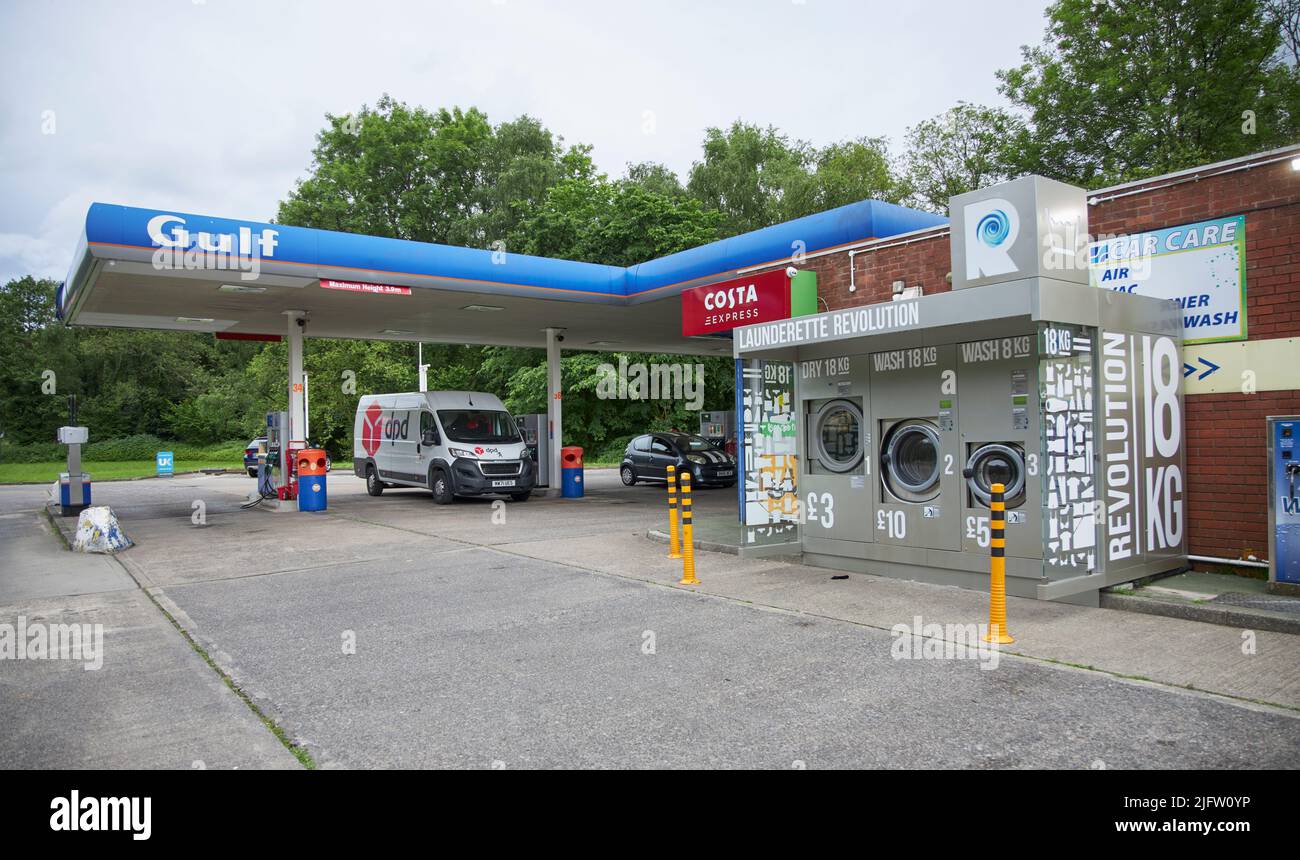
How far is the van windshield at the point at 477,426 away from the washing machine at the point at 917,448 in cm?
1140

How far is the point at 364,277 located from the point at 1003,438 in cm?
1130

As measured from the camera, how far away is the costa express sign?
10.7m

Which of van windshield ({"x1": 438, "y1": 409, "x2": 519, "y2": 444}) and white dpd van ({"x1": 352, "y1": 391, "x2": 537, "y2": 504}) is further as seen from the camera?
van windshield ({"x1": 438, "y1": 409, "x2": 519, "y2": 444})

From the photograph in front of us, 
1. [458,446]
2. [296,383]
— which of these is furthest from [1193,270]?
[296,383]

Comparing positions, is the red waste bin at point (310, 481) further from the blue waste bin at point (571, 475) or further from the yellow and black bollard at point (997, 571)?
the yellow and black bollard at point (997, 571)

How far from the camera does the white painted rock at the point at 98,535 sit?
39.1ft

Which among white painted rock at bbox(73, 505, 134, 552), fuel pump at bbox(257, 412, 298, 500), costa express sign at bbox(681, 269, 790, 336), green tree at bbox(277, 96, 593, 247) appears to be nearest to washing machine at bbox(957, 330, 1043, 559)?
costa express sign at bbox(681, 269, 790, 336)

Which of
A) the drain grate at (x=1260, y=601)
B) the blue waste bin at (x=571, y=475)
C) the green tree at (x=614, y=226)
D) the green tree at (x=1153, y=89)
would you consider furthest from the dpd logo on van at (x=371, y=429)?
the green tree at (x=1153, y=89)

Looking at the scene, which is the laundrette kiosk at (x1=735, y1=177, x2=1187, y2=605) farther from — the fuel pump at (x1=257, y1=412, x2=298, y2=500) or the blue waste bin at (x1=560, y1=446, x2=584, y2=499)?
the fuel pump at (x1=257, y1=412, x2=298, y2=500)

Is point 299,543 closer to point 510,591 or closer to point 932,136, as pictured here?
point 510,591

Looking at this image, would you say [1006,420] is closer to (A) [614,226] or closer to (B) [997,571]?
(B) [997,571]

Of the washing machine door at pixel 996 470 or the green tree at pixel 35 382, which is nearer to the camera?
the washing machine door at pixel 996 470

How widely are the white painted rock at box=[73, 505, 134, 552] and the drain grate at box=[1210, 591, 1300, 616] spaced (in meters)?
13.8
